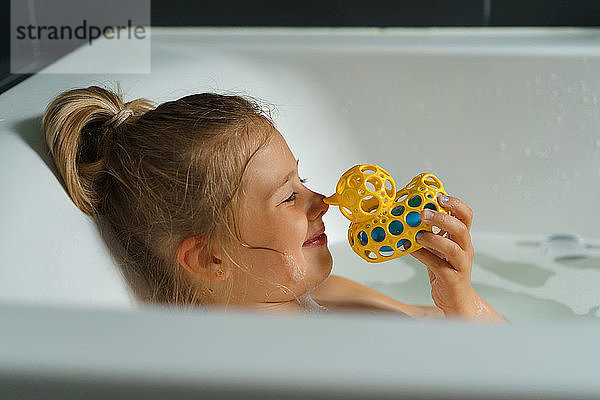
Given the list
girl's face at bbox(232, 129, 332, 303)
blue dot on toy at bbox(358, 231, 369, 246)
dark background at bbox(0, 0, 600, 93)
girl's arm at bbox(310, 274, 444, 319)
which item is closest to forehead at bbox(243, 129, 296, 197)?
girl's face at bbox(232, 129, 332, 303)

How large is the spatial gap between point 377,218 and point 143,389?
0.49 metres

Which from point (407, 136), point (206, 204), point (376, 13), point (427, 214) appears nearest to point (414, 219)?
point (427, 214)

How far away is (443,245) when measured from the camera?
819mm

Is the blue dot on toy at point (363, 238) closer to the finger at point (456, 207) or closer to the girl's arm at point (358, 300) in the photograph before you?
the finger at point (456, 207)

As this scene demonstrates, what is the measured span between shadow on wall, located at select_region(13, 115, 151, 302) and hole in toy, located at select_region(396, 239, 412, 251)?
289 mm

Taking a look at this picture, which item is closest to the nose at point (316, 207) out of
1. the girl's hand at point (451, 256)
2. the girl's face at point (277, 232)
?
the girl's face at point (277, 232)

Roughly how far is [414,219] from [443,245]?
0.14 feet

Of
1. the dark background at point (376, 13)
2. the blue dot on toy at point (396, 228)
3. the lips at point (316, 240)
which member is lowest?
the lips at point (316, 240)

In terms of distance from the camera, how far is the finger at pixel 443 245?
82cm

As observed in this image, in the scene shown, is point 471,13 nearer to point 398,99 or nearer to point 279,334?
point 398,99

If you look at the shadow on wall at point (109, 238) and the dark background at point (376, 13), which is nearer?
the shadow on wall at point (109, 238)

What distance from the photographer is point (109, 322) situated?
43 cm

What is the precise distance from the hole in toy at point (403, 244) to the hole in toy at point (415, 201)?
40 mm

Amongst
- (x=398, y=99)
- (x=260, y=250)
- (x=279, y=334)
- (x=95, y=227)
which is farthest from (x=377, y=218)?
(x=398, y=99)
